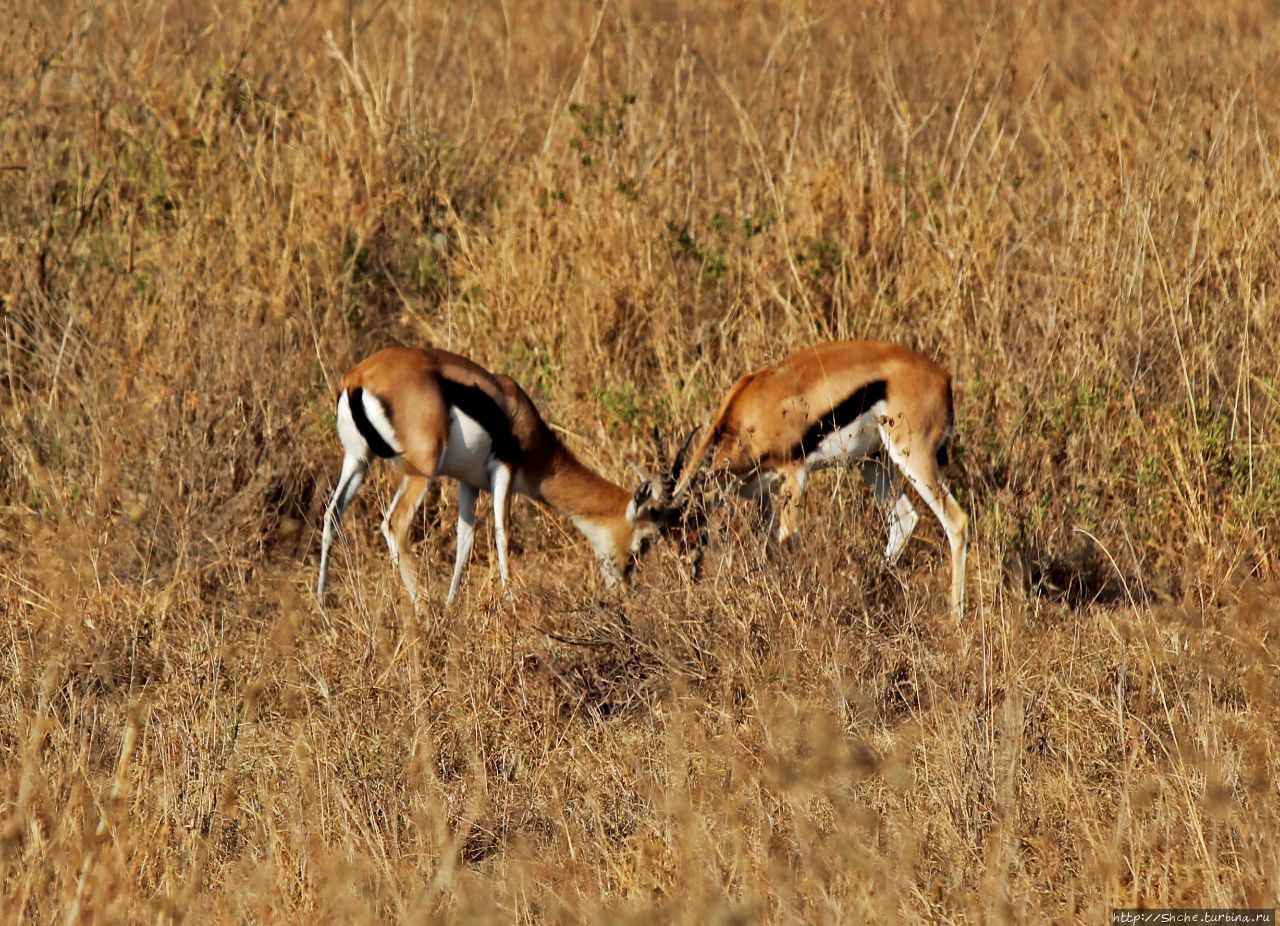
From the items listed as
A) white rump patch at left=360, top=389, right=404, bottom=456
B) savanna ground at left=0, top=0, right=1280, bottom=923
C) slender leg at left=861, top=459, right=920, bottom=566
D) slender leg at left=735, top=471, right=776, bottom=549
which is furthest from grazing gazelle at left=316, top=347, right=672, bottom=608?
slender leg at left=861, top=459, right=920, bottom=566

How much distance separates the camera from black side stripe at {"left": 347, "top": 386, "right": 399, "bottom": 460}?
641 centimetres

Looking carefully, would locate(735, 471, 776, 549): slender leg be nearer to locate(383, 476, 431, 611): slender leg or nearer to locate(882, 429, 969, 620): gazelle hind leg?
locate(882, 429, 969, 620): gazelle hind leg

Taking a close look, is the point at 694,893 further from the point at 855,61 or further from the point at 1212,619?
the point at 855,61

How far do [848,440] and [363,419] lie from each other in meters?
2.00

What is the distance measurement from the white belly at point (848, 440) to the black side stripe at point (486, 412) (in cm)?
130

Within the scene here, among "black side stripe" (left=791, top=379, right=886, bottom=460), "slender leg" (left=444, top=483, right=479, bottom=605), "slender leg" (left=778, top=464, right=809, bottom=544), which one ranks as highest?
"black side stripe" (left=791, top=379, right=886, bottom=460)

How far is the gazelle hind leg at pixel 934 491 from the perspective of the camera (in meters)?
6.41

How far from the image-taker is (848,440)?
21.6 feet

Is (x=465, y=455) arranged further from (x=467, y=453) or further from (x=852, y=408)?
(x=852, y=408)

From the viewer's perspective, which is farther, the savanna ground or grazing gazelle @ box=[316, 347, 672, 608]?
grazing gazelle @ box=[316, 347, 672, 608]

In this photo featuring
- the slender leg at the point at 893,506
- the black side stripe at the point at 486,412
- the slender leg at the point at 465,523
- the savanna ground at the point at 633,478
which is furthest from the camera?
the slender leg at the point at 465,523

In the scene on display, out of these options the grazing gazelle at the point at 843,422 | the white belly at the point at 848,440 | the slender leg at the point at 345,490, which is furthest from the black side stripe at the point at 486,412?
the white belly at the point at 848,440

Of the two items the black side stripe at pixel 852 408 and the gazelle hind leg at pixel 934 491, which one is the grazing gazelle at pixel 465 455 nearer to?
the black side stripe at pixel 852 408

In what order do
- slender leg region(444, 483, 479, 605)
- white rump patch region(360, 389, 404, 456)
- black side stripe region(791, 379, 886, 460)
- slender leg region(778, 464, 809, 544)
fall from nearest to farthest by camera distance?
slender leg region(778, 464, 809, 544) < white rump patch region(360, 389, 404, 456) < black side stripe region(791, 379, 886, 460) < slender leg region(444, 483, 479, 605)
